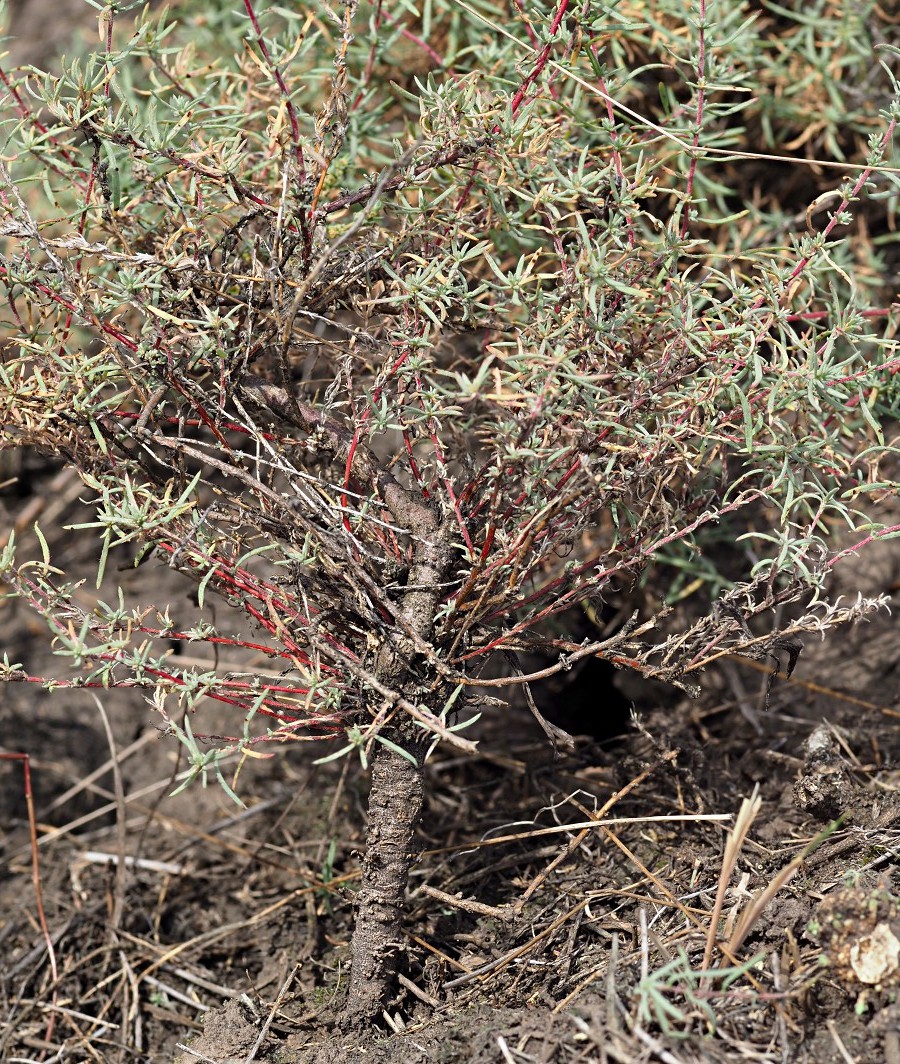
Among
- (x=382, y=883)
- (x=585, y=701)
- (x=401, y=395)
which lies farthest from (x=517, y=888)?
(x=401, y=395)

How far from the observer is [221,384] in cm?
172

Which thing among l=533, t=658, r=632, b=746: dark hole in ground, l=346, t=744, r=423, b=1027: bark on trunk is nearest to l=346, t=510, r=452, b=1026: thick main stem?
l=346, t=744, r=423, b=1027: bark on trunk

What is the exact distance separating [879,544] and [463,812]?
1.28m

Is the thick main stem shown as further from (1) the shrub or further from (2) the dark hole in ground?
(2) the dark hole in ground

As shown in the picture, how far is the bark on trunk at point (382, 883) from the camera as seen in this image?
176 centimetres

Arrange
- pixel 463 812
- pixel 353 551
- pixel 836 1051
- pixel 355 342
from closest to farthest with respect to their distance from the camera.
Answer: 1. pixel 836 1051
2. pixel 353 551
3. pixel 355 342
4. pixel 463 812

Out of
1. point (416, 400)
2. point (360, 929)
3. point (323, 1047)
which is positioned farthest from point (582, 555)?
point (323, 1047)

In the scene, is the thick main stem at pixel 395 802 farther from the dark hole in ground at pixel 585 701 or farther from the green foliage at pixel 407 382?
the dark hole in ground at pixel 585 701

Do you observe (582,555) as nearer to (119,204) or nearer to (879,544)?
(879,544)

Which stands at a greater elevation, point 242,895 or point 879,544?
point 879,544

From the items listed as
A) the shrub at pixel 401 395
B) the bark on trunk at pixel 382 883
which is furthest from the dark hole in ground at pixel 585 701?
the bark on trunk at pixel 382 883

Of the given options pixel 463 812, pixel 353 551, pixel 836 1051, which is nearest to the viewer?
pixel 836 1051

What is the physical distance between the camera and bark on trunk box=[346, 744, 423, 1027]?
1.76m

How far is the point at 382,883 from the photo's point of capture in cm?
179
